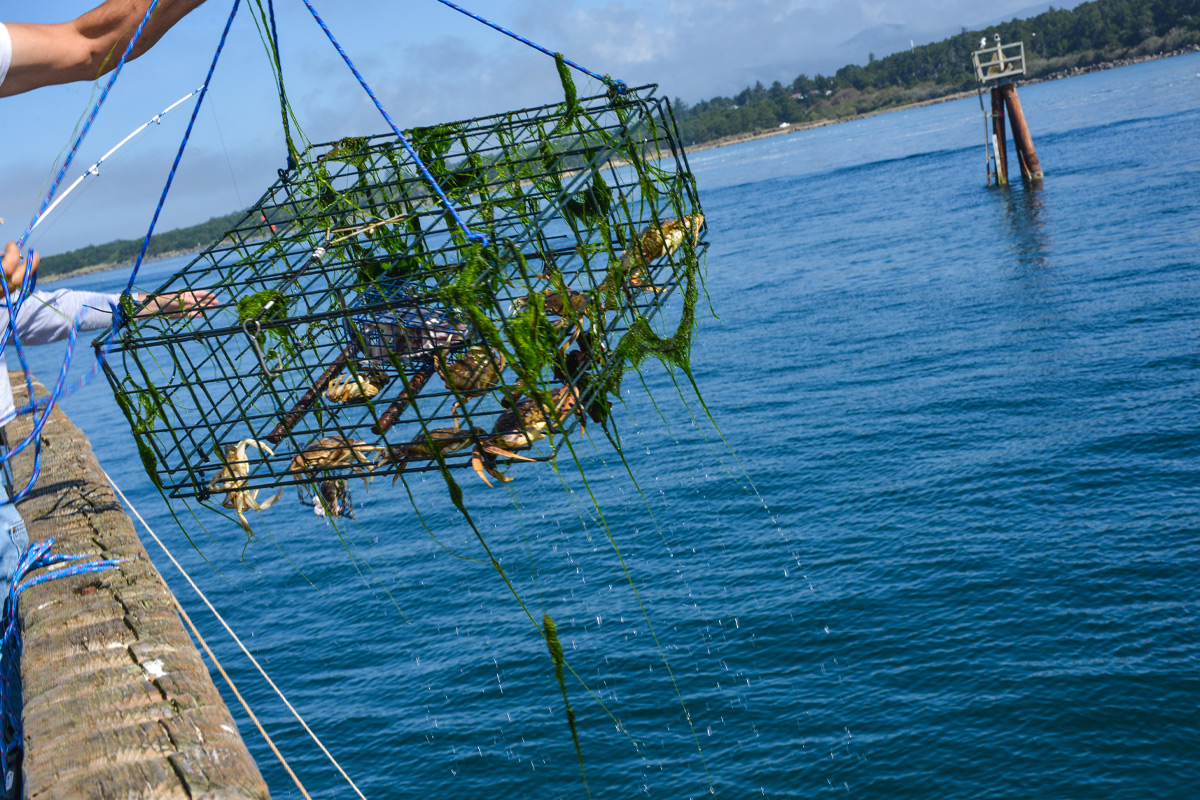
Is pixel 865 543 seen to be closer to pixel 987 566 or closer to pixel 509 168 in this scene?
pixel 987 566

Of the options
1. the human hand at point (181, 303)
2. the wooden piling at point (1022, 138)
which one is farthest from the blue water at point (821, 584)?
the wooden piling at point (1022, 138)

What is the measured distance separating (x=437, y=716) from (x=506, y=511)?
24.7ft

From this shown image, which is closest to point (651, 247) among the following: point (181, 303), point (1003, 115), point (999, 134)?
point (181, 303)

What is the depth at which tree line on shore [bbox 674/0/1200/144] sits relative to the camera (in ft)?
462

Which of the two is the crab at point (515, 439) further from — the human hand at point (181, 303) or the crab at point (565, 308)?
the human hand at point (181, 303)

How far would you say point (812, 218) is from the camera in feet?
193

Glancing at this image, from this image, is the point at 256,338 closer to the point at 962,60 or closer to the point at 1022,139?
the point at 1022,139

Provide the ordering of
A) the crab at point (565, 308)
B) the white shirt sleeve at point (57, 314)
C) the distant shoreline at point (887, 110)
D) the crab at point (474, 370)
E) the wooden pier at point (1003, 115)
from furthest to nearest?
the distant shoreline at point (887, 110) < the wooden pier at point (1003, 115) < the white shirt sleeve at point (57, 314) < the crab at point (474, 370) < the crab at point (565, 308)

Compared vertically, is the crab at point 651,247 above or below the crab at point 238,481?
above

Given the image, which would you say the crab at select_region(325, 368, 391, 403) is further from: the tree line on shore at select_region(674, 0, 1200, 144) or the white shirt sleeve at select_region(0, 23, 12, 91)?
the tree line on shore at select_region(674, 0, 1200, 144)

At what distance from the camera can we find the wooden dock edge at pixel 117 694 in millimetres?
3143

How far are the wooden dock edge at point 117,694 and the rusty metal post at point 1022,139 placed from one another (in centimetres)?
5253

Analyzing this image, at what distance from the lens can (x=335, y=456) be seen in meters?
5.23

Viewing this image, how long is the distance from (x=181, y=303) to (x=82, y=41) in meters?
2.35
